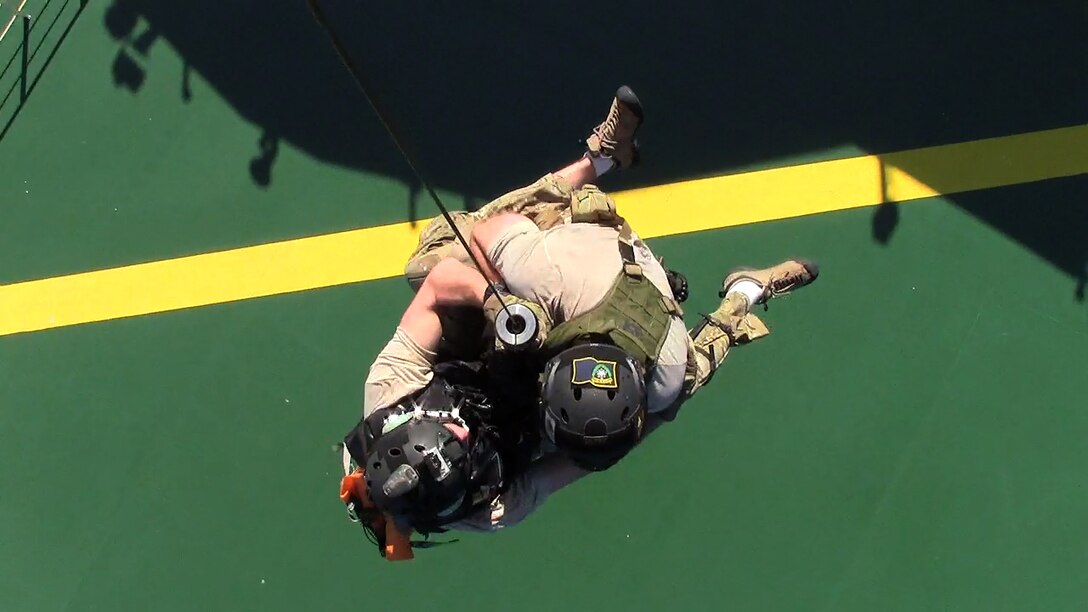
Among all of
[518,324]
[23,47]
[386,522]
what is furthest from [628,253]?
[23,47]

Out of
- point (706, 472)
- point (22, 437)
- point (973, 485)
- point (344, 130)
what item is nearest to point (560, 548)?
point (706, 472)

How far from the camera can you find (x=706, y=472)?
4.19m

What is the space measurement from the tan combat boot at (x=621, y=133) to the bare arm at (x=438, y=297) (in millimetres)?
1094

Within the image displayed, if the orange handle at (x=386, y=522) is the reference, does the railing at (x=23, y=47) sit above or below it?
below

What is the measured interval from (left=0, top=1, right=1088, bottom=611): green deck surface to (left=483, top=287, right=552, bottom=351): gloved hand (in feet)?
5.73

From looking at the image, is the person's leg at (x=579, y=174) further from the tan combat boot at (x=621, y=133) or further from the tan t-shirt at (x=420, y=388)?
the tan t-shirt at (x=420, y=388)

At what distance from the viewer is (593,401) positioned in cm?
254

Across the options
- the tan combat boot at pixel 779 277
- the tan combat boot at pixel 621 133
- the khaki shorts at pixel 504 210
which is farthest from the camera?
the tan combat boot at pixel 779 277

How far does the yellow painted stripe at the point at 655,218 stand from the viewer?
4.36 metres

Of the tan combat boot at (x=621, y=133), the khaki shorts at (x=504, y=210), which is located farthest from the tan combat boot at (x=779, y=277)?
the khaki shorts at (x=504, y=210)

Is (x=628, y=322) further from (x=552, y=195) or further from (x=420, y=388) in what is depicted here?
(x=552, y=195)

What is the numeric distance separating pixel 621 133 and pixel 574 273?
3.88ft

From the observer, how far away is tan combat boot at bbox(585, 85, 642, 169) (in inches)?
144

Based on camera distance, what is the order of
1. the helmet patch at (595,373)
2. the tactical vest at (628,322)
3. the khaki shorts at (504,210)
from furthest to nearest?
the khaki shorts at (504,210), the tactical vest at (628,322), the helmet patch at (595,373)
